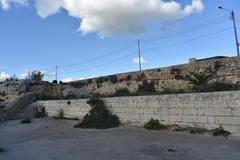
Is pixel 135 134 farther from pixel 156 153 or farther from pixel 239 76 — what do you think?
pixel 239 76

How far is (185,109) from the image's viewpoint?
1114cm

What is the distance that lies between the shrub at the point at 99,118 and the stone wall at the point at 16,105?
29.5 feet

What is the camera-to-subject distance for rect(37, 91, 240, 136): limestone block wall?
9.49 metres

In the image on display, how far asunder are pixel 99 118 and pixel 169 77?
9509 millimetres

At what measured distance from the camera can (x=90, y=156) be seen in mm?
7957

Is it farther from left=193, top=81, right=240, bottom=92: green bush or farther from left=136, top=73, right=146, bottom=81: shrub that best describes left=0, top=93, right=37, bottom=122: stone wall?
left=193, top=81, right=240, bottom=92: green bush

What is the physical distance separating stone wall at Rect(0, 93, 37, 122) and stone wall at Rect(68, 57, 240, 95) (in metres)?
6.46

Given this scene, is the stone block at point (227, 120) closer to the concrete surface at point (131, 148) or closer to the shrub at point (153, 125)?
the concrete surface at point (131, 148)

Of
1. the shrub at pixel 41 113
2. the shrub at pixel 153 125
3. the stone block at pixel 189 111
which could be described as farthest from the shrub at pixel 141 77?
the stone block at pixel 189 111

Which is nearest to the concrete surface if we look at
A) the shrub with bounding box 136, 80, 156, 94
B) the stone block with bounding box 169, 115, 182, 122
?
the stone block with bounding box 169, 115, 182, 122

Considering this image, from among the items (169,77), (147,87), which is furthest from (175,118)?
(169,77)

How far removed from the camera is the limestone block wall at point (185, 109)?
374 inches

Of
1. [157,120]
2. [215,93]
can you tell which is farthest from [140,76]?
[215,93]

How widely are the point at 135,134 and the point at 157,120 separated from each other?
4.74 feet
